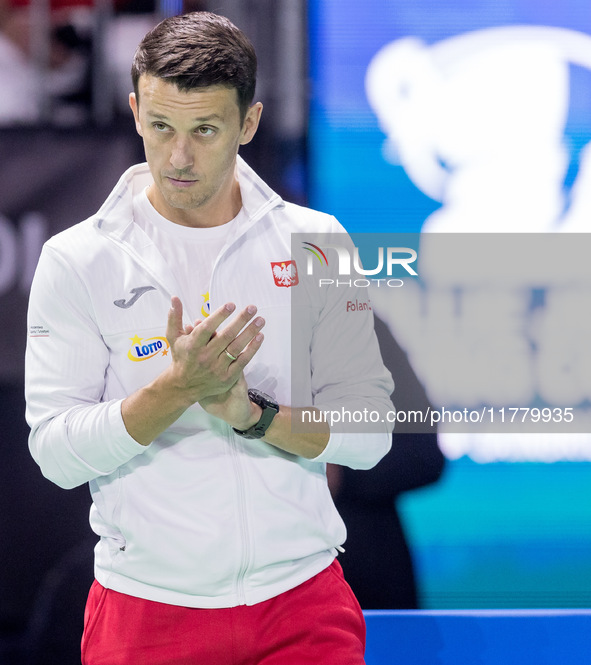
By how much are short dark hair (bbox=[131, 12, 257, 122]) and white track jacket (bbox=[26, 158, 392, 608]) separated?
272mm

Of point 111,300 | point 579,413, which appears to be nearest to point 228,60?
point 111,300

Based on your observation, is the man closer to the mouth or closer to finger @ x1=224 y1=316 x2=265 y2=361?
the mouth

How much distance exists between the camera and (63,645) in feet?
8.03

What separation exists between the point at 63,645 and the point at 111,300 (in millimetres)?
1409

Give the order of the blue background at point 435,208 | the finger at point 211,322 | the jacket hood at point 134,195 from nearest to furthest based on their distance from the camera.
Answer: the finger at point 211,322 < the jacket hood at point 134,195 < the blue background at point 435,208

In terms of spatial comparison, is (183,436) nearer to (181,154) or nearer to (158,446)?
(158,446)

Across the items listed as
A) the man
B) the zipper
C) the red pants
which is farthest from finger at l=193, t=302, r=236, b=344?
the red pants

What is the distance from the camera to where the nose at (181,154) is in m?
1.49

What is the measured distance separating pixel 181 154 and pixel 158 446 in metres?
0.56

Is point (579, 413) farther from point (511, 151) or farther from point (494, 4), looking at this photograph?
point (494, 4)

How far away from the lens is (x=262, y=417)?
1.48 metres

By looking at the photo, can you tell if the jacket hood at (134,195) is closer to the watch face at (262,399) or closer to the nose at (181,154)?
the nose at (181,154)

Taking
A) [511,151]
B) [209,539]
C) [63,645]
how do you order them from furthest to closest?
[63,645] → [511,151] → [209,539]

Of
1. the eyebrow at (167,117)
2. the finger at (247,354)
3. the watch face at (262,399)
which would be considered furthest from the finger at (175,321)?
the eyebrow at (167,117)
